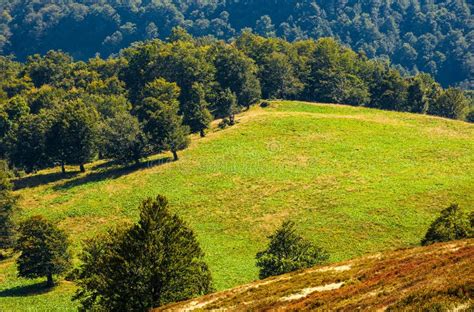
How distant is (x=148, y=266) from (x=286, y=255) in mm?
19352

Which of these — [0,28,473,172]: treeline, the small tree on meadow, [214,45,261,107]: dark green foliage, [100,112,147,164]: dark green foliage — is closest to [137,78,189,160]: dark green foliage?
[0,28,473,172]: treeline

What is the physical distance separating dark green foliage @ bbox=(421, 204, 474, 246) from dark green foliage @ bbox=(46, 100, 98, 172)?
248 ft

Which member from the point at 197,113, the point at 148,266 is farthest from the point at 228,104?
the point at 148,266

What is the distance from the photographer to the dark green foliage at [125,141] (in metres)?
108

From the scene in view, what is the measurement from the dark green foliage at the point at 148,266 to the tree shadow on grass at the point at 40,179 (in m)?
67.4

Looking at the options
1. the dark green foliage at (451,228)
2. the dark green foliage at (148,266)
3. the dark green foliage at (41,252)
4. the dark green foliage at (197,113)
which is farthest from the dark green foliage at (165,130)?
the dark green foliage at (451,228)

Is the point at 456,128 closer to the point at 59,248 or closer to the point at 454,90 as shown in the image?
the point at 454,90

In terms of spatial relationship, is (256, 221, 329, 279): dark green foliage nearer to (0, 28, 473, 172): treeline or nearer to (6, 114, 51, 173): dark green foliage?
(0, 28, 473, 172): treeline

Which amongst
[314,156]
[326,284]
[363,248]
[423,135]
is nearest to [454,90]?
[423,135]

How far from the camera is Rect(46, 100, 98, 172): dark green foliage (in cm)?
11006

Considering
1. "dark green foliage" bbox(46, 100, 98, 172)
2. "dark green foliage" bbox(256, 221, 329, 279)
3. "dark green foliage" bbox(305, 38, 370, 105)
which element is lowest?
"dark green foliage" bbox(256, 221, 329, 279)

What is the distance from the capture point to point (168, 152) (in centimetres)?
11656

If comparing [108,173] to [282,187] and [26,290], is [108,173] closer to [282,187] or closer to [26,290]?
[282,187]

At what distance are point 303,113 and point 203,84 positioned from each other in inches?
1049
